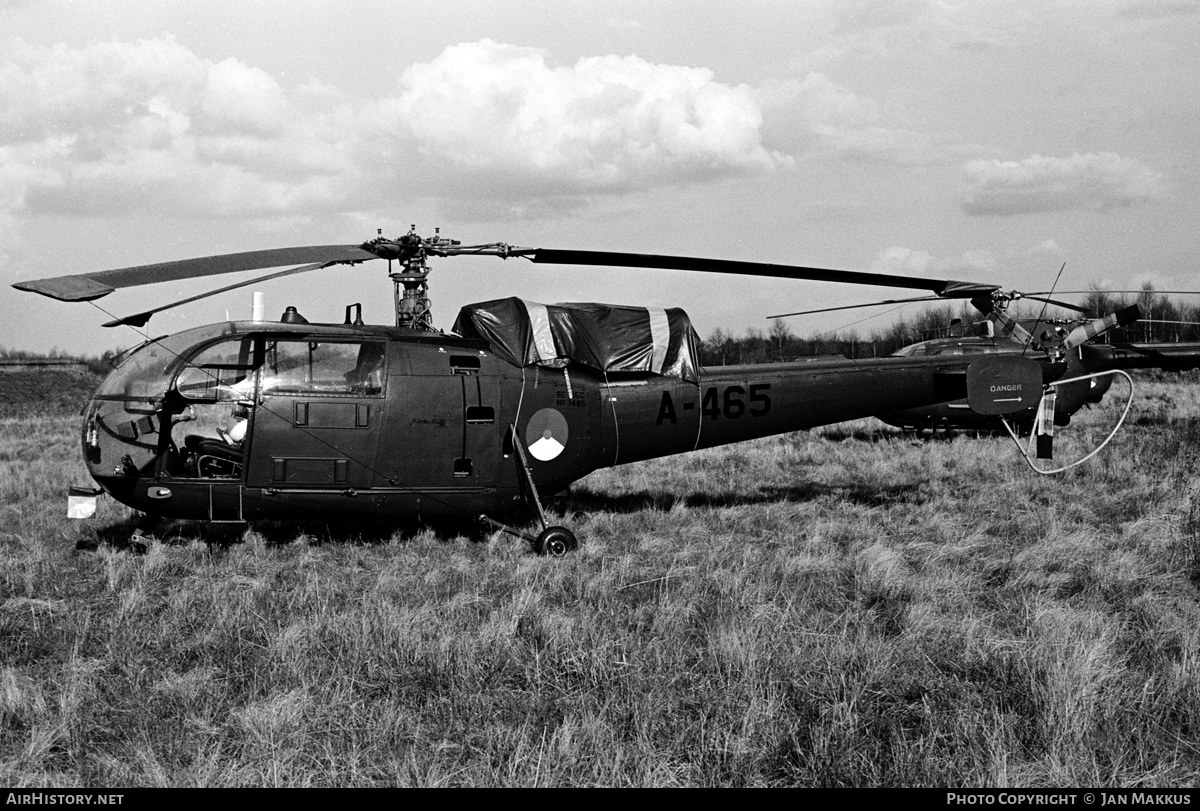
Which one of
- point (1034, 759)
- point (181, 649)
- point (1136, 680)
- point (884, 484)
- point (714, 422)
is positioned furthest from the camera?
point (884, 484)

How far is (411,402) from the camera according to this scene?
904cm

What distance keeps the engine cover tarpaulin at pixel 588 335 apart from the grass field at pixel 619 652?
73.3 inches

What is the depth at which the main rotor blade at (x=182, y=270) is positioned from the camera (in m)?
6.48

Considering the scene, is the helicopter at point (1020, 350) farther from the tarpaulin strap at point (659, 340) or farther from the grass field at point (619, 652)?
the tarpaulin strap at point (659, 340)

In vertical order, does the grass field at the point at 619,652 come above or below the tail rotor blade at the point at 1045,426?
below

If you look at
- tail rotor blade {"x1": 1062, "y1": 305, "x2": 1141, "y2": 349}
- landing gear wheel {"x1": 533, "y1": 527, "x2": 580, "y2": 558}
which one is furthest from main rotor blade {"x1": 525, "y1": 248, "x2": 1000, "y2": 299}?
tail rotor blade {"x1": 1062, "y1": 305, "x2": 1141, "y2": 349}

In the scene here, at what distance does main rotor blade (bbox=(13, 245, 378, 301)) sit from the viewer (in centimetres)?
648

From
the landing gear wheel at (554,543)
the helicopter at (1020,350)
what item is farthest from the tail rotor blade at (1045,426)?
the landing gear wheel at (554,543)

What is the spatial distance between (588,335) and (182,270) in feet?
13.4

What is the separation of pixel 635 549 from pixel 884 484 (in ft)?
18.6

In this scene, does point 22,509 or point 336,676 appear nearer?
point 336,676

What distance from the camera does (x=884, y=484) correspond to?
13680 mm

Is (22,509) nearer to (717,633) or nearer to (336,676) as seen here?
(336,676)
